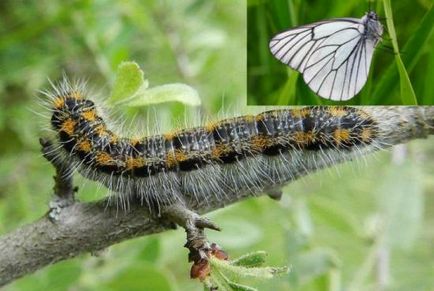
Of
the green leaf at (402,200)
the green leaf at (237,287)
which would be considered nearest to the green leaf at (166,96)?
the green leaf at (237,287)

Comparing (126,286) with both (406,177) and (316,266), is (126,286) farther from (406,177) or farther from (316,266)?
(406,177)

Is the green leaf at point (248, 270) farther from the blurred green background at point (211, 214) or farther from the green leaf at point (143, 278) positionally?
the green leaf at point (143, 278)

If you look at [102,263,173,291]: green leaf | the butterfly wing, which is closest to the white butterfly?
the butterfly wing

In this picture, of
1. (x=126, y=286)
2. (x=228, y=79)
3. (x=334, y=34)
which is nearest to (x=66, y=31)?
(x=228, y=79)

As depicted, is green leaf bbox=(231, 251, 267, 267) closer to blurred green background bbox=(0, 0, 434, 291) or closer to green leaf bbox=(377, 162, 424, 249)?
blurred green background bbox=(0, 0, 434, 291)

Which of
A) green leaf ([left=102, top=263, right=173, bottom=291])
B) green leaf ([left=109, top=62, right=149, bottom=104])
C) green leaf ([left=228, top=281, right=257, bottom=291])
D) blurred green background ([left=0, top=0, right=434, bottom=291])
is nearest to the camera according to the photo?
green leaf ([left=228, top=281, right=257, bottom=291])

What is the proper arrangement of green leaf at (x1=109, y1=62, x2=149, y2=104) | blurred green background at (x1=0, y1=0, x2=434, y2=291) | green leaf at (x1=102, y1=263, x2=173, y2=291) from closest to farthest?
green leaf at (x1=109, y1=62, x2=149, y2=104)
green leaf at (x1=102, y1=263, x2=173, y2=291)
blurred green background at (x1=0, y1=0, x2=434, y2=291)

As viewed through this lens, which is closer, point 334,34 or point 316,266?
point 334,34

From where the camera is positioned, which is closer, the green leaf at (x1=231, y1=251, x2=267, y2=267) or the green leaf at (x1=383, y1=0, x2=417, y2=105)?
the green leaf at (x1=231, y1=251, x2=267, y2=267)
